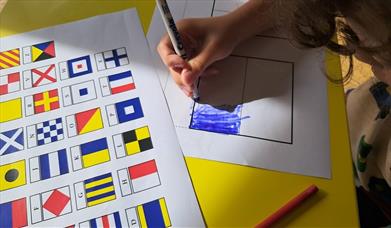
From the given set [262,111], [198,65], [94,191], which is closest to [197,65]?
[198,65]

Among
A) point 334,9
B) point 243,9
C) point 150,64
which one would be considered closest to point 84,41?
point 150,64

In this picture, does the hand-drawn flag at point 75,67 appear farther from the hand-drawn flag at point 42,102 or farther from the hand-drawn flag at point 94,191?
the hand-drawn flag at point 94,191

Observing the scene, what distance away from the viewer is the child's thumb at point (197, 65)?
0.52 m

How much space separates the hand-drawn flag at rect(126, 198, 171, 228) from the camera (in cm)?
43

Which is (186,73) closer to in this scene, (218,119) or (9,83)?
(218,119)

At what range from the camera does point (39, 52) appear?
578 mm

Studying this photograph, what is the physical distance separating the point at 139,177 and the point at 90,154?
7 cm

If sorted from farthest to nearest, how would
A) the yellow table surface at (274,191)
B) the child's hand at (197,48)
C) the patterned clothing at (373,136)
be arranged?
the patterned clothing at (373,136) < the child's hand at (197,48) < the yellow table surface at (274,191)

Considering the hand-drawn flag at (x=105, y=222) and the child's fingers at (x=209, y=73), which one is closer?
the hand-drawn flag at (x=105, y=222)

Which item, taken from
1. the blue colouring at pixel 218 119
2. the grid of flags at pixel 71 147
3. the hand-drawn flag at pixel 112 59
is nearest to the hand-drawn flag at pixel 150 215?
the grid of flags at pixel 71 147

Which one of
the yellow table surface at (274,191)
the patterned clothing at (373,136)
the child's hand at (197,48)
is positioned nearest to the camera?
the yellow table surface at (274,191)

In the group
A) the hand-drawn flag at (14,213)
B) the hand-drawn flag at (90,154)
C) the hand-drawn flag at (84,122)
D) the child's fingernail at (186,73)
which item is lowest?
the hand-drawn flag at (14,213)

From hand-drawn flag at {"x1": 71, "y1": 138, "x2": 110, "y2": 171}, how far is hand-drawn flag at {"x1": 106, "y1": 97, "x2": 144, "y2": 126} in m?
0.03

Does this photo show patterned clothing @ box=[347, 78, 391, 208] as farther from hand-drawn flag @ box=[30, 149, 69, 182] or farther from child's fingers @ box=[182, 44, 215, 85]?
hand-drawn flag @ box=[30, 149, 69, 182]
